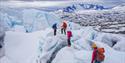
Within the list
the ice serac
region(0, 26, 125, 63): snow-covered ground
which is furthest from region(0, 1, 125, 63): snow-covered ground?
the ice serac

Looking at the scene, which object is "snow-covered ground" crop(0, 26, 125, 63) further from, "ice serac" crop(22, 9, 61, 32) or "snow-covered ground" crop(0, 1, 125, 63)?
"ice serac" crop(22, 9, 61, 32)

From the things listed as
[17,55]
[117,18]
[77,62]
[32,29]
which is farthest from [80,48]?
[117,18]

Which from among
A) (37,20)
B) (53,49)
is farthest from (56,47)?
(37,20)

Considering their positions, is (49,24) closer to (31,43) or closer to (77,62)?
(31,43)

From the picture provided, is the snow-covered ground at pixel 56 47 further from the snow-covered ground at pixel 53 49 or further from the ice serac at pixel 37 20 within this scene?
the ice serac at pixel 37 20

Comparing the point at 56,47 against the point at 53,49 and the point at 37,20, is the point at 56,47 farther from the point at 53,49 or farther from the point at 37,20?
the point at 37,20

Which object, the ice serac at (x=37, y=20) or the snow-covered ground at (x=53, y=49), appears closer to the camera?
the snow-covered ground at (x=53, y=49)

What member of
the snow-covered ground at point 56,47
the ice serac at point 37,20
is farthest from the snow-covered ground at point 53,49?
the ice serac at point 37,20

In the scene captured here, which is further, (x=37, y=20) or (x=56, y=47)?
(x=37, y=20)

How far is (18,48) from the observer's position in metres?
9.26

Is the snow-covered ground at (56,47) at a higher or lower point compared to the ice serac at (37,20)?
higher

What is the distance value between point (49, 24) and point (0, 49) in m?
6.42

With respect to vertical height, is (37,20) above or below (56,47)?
below

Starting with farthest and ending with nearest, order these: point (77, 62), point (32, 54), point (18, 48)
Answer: point (18, 48), point (32, 54), point (77, 62)
